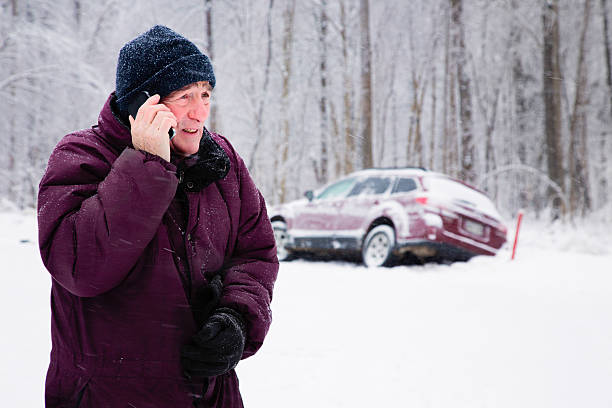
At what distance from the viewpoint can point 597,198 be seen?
34.9 m

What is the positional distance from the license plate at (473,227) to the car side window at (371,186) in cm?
159

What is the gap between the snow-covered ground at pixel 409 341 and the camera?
3.71 m

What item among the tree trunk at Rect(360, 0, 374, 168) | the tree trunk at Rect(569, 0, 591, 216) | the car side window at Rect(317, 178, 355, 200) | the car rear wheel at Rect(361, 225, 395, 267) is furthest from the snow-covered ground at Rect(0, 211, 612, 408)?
the tree trunk at Rect(569, 0, 591, 216)

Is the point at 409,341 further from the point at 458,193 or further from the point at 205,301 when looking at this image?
the point at 458,193

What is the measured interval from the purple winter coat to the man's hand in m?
0.04

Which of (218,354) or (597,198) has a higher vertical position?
(218,354)

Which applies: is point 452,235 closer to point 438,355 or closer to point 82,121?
point 438,355

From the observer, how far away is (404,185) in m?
9.37

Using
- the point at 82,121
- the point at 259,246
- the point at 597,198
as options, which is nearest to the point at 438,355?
the point at 259,246

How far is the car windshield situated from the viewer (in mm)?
8945

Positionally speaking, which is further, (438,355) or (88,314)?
(438,355)

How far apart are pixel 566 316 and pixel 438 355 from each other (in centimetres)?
201

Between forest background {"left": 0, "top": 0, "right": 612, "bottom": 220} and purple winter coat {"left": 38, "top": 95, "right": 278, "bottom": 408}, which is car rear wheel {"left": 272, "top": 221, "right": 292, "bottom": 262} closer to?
forest background {"left": 0, "top": 0, "right": 612, "bottom": 220}

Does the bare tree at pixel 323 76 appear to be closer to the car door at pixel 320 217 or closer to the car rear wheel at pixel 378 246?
the car door at pixel 320 217
